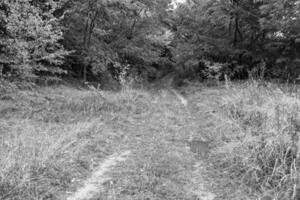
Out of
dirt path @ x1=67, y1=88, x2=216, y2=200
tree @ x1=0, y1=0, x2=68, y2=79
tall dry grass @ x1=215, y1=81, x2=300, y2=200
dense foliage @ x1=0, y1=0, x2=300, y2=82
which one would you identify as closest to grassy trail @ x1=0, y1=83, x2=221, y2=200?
dirt path @ x1=67, y1=88, x2=216, y2=200

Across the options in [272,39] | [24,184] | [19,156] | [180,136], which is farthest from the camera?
[272,39]

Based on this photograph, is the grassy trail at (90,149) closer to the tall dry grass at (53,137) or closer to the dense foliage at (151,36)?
the tall dry grass at (53,137)

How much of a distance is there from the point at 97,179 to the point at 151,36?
17943 millimetres

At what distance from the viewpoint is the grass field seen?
3.64 m

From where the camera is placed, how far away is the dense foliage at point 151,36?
29.5 feet

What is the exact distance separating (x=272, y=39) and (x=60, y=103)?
13.6 m

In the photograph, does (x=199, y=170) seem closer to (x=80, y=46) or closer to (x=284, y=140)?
(x=284, y=140)

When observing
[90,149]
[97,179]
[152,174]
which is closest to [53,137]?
[90,149]

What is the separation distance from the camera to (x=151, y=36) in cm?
2095

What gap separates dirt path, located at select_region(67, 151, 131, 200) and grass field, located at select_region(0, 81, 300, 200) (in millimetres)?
115

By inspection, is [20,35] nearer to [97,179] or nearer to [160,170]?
[97,179]

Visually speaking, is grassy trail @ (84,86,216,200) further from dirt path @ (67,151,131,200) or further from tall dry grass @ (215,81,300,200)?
tall dry grass @ (215,81,300,200)

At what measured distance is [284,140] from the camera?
4.00m

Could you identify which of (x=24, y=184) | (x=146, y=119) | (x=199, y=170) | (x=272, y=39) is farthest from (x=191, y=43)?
(x=24, y=184)
